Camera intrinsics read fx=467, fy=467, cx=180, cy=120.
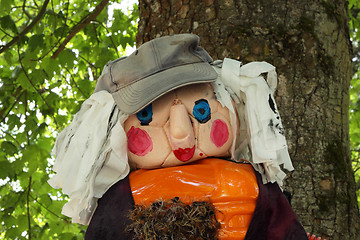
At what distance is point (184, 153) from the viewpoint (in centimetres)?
140

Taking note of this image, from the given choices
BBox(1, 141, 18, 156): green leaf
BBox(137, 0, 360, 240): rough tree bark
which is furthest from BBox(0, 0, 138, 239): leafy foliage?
BBox(137, 0, 360, 240): rough tree bark

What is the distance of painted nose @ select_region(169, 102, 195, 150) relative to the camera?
137 cm

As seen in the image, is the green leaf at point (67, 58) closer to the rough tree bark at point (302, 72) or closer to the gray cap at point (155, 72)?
the rough tree bark at point (302, 72)

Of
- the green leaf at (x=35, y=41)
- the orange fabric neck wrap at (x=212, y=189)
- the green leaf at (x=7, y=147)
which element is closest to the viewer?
the orange fabric neck wrap at (x=212, y=189)

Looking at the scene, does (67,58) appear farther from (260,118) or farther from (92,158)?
(260,118)

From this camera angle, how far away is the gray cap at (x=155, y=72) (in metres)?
1.39

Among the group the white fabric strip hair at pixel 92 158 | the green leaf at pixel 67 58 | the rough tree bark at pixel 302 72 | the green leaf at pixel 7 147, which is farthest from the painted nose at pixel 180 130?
the green leaf at pixel 7 147

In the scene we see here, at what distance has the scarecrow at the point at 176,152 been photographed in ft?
4.44

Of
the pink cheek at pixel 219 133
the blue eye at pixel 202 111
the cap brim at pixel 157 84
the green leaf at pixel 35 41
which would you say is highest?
the green leaf at pixel 35 41

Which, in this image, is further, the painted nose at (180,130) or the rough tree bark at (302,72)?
the rough tree bark at (302,72)

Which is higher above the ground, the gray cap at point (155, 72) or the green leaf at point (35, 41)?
the green leaf at point (35, 41)

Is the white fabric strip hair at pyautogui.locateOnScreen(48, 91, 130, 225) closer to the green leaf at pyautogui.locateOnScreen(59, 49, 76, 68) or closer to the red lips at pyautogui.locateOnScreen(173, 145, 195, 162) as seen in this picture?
the red lips at pyautogui.locateOnScreen(173, 145, 195, 162)

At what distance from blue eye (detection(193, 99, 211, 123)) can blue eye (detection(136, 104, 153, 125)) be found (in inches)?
5.4

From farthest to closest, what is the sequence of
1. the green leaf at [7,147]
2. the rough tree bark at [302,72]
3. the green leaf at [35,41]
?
the green leaf at [7,147], the green leaf at [35,41], the rough tree bark at [302,72]
